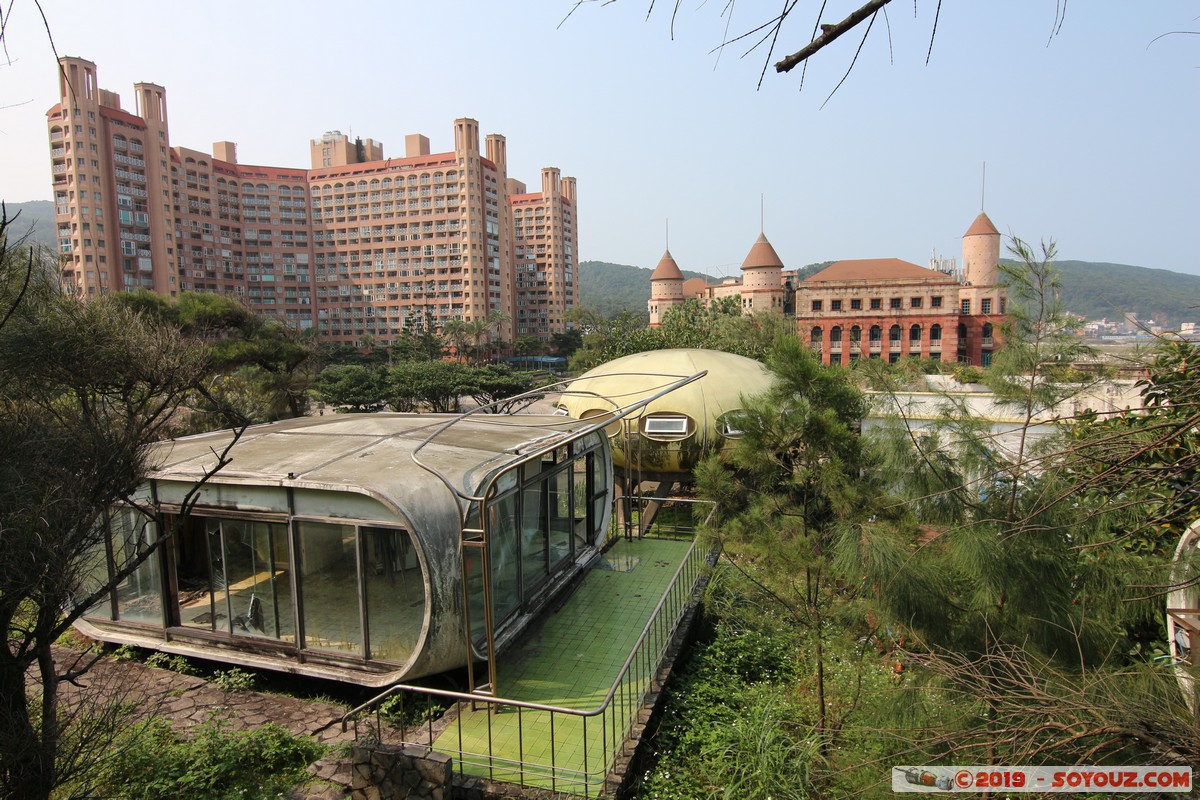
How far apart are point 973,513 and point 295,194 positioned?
96.8 m

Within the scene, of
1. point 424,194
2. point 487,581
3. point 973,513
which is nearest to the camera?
point 973,513

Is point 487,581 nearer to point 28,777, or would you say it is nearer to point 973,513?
point 28,777

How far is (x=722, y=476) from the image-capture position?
7148 mm

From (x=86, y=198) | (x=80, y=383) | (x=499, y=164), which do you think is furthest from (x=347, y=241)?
(x=80, y=383)

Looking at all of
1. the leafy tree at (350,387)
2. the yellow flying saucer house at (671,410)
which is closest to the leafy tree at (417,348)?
the leafy tree at (350,387)

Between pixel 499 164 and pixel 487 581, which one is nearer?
pixel 487 581

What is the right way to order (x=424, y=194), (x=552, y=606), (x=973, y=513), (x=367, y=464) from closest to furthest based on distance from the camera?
(x=973, y=513) → (x=367, y=464) → (x=552, y=606) → (x=424, y=194)

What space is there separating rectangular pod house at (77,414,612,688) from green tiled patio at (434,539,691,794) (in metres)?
0.44

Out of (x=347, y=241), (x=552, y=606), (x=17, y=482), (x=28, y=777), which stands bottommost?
(x=552, y=606)

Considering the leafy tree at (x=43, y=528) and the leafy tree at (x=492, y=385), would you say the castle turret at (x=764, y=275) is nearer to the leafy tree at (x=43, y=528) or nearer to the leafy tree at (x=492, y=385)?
the leafy tree at (x=492, y=385)

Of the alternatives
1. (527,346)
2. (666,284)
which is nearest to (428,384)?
(666,284)

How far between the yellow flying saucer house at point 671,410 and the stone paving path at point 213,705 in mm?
6955

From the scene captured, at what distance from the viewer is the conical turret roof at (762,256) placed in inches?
2653
